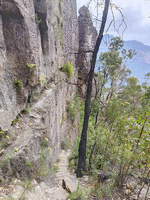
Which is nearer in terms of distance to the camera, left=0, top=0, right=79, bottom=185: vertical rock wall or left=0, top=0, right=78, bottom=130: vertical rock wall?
left=0, top=0, right=79, bottom=185: vertical rock wall

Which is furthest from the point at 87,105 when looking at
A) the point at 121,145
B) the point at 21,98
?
the point at 21,98

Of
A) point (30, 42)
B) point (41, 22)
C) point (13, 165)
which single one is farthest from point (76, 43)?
point (13, 165)

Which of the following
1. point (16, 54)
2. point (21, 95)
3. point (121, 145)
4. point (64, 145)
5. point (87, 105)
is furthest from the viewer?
point (64, 145)

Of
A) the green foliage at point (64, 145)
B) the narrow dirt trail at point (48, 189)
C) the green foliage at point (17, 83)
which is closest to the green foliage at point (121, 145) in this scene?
the narrow dirt trail at point (48, 189)

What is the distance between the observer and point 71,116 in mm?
9742

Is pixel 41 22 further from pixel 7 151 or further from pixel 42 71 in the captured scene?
pixel 7 151

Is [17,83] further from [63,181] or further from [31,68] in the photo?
[63,181]

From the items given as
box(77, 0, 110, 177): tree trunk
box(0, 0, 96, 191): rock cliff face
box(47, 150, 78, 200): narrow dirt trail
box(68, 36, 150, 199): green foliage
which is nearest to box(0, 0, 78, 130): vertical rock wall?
box(0, 0, 96, 191): rock cliff face

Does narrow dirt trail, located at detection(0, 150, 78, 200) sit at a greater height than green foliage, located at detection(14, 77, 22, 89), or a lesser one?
lesser

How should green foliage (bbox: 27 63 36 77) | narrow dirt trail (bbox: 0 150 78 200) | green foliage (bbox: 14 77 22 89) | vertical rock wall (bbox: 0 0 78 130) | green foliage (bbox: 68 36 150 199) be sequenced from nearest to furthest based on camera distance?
narrow dirt trail (bbox: 0 150 78 200) → green foliage (bbox: 68 36 150 199) → vertical rock wall (bbox: 0 0 78 130) → green foliage (bbox: 14 77 22 89) → green foliage (bbox: 27 63 36 77)

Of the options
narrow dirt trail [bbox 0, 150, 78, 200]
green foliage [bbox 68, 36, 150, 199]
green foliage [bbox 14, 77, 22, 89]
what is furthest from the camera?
green foliage [bbox 14, 77, 22, 89]

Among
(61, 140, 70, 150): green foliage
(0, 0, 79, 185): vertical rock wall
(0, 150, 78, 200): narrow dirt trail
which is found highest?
(0, 0, 79, 185): vertical rock wall

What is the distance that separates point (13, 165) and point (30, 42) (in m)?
3.64

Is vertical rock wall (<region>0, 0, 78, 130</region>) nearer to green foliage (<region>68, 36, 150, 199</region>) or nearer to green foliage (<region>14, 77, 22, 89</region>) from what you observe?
green foliage (<region>14, 77, 22, 89</region>)
